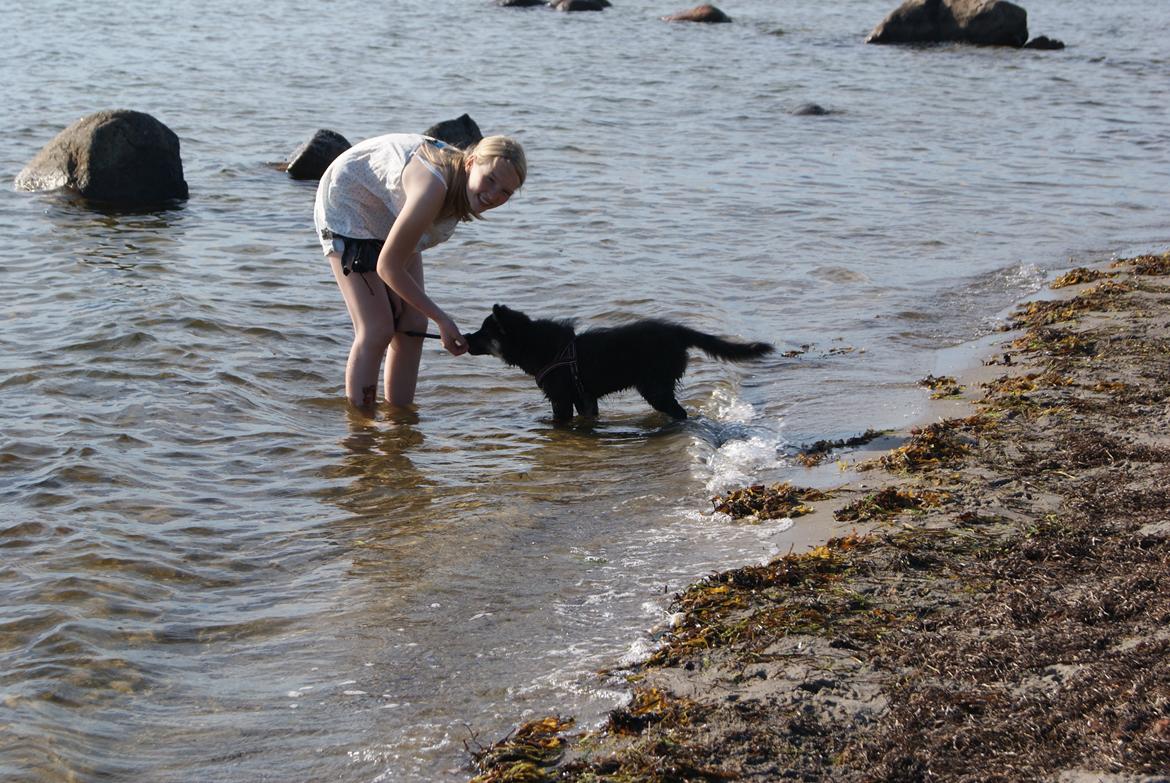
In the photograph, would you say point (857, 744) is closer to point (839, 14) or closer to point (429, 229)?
point (429, 229)

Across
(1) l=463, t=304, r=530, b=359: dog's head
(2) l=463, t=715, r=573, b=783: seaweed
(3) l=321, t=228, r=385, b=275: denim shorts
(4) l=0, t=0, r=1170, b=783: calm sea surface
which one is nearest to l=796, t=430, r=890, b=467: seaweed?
(4) l=0, t=0, r=1170, b=783: calm sea surface

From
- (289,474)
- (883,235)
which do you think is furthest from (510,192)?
(883,235)

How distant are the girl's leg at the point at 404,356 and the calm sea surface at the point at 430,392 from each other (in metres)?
0.16

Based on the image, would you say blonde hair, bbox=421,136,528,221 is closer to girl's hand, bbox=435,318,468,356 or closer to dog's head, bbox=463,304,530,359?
girl's hand, bbox=435,318,468,356

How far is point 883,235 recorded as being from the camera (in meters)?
11.4

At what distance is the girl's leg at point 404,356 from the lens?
654cm

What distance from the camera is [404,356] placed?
22.5ft

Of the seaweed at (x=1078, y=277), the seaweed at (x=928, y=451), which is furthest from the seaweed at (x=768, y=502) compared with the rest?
the seaweed at (x=1078, y=277)

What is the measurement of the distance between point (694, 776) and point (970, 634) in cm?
→ 106

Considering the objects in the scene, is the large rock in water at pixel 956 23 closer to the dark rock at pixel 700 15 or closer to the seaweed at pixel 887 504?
the dark rock at pixel 700 15

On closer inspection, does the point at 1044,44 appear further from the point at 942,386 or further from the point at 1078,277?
the point at 942,386

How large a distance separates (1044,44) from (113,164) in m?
22.1

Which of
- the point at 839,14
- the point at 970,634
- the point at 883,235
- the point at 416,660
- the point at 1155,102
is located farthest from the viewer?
the point at 839,14

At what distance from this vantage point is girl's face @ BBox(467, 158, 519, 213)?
17.6 feet
